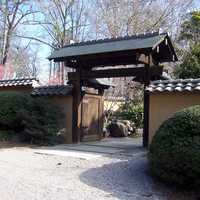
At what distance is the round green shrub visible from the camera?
22.2ft

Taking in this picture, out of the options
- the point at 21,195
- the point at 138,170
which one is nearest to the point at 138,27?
the point at 138,170

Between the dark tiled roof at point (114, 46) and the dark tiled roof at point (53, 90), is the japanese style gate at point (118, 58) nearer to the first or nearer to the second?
the dark tiled roof at point (114, 46)

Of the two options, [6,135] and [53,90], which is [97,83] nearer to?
[53,90]

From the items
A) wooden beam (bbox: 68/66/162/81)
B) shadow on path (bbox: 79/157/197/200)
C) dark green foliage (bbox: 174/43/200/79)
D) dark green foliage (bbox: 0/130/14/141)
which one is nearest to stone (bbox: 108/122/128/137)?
dark green foliage (bbox: 174/43/200/79)

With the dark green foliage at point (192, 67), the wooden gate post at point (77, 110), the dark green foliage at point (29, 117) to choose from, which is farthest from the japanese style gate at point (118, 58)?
the dark green foliage at point (192, 67)

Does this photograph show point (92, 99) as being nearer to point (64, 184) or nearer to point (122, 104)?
point (122, 104)

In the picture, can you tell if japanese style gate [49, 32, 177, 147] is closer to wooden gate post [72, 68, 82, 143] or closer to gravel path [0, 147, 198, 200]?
wooden gate post [72, 68, 82, 143]

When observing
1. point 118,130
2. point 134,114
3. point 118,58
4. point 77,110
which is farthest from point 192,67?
point 134,114

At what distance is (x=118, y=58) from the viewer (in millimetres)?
13844

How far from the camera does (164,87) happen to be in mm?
11523

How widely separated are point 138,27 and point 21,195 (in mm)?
19380

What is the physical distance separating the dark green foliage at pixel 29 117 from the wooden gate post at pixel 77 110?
0.64 meters

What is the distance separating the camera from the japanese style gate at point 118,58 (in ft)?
40.1

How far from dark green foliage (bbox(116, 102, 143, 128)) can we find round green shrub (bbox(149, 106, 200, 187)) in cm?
1267
